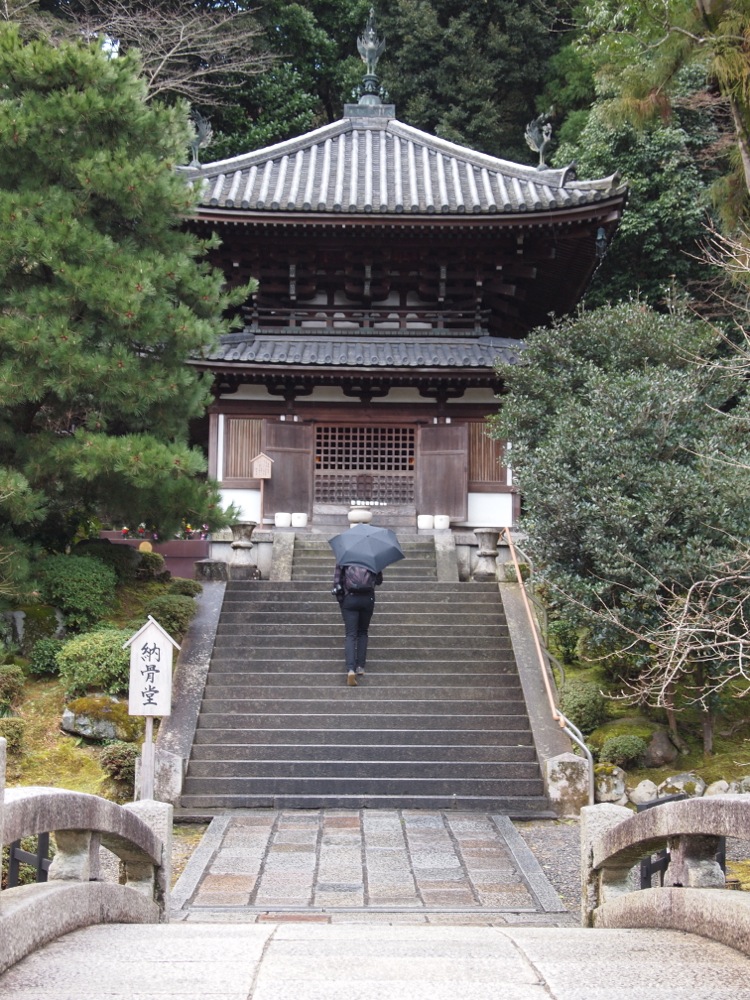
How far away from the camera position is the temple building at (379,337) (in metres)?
17.0

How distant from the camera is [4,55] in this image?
11.5 m

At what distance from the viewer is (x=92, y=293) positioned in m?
11.4

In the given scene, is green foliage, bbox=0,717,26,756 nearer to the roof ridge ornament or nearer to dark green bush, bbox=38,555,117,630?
dark green bush, bbox=38,555,117,630

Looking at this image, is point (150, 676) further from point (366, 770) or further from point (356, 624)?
point (356, 624)

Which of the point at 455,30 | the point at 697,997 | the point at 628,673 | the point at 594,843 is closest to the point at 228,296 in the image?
the point at 628,673

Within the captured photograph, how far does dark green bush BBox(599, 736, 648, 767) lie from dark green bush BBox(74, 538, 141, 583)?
6.91m

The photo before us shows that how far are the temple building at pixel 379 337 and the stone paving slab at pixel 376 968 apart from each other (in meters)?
13.0

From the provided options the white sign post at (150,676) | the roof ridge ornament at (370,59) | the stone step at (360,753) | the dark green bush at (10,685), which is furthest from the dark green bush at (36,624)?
the roof ridge ornament at (370,59)

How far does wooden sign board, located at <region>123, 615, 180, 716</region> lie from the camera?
→ 909cm

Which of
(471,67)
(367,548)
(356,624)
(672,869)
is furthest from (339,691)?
(471,67)

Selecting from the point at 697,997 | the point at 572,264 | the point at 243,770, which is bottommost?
the point at 243,770

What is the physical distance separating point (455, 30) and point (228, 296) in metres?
21.6

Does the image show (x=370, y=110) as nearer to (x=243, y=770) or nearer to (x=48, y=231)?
(x=48, y=231)

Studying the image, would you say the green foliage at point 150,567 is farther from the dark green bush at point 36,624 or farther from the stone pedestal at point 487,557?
the stone pedestal at point 487,557
